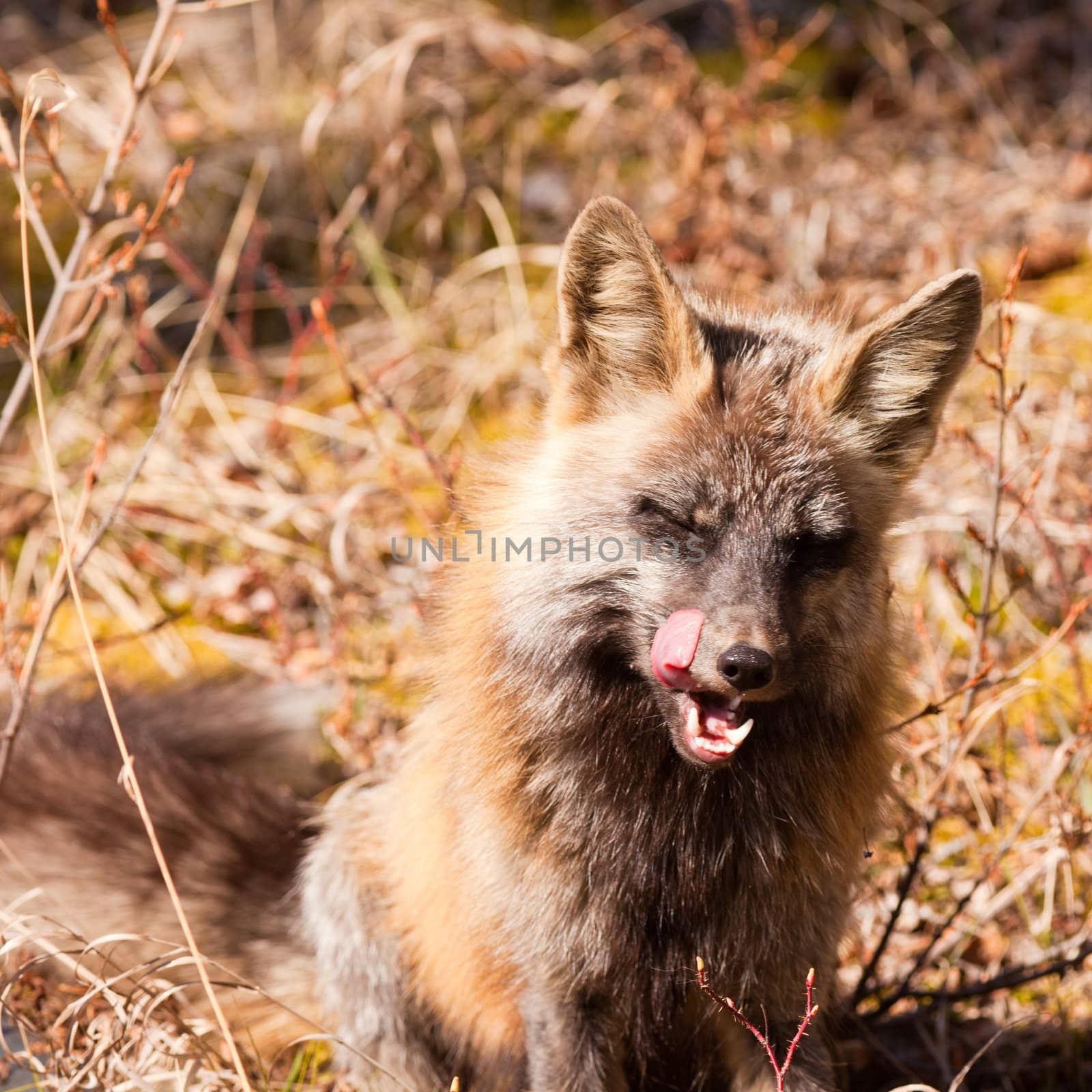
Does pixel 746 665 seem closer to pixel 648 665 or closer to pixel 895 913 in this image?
pixel 648 665

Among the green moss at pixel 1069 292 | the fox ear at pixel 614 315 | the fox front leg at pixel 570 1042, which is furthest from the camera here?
the green moss at pixel 1069 292

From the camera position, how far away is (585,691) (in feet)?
8.58

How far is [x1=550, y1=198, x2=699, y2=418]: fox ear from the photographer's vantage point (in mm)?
2633

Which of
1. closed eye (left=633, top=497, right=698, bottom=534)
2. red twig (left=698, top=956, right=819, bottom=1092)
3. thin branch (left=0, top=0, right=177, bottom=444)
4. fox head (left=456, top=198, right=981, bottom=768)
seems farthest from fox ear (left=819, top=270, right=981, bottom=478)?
thin branch (left=0, top=0, right=177, bottom=444)

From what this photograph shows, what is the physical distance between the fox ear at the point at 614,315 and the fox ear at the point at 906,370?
15.2 inches

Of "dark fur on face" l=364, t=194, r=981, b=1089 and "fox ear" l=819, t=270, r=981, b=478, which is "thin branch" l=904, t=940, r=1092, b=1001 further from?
"fox ear" l=819, t=270, r=981, b=478

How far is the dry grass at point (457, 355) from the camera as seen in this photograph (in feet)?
11.4

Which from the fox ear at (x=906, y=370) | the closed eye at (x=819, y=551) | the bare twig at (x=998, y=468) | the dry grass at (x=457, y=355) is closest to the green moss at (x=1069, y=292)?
the dry grass at (x=457, y=355)

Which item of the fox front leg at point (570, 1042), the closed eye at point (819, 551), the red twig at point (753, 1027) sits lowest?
the fox front leg at point (570, 1042)

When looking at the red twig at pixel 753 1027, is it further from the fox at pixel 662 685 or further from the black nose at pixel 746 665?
the black nose at pixel 746 665

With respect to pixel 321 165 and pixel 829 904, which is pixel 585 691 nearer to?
pixel 829 904

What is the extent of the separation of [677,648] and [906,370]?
39.1 inches

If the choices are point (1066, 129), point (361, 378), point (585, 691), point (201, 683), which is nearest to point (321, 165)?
point (361, 378)

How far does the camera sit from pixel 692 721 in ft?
8.11
